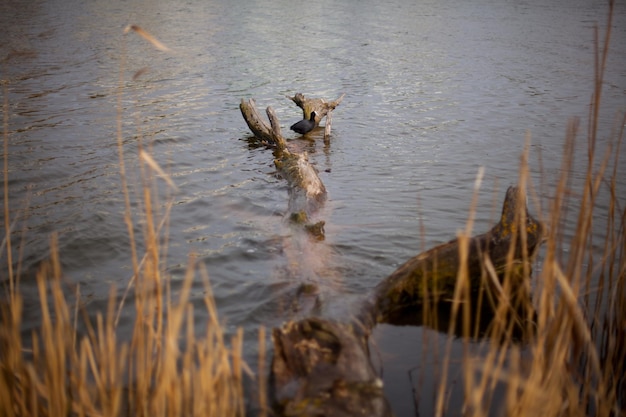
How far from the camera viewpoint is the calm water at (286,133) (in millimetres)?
5027

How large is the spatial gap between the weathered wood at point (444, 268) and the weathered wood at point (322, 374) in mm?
777

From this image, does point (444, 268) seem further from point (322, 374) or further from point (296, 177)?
point (296, 177)

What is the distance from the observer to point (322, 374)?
3.00 m

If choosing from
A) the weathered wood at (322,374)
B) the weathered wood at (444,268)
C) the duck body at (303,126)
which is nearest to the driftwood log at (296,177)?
the duck body at (303,126)

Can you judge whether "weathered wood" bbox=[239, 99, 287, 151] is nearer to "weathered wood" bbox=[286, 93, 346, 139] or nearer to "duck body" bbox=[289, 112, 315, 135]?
"duck body" bbox=[289, 112, 315, 135]

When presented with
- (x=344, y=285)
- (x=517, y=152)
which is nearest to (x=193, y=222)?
(x=344, y=285)

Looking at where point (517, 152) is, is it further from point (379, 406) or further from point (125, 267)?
point (379, 406)

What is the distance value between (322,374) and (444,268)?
139 centimetres

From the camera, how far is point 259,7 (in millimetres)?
25438

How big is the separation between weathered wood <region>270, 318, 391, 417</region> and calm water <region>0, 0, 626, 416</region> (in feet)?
1.07

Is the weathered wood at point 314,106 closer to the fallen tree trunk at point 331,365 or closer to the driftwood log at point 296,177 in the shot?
the driftwood log at point 296,177

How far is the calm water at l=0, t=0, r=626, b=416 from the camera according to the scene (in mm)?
5027

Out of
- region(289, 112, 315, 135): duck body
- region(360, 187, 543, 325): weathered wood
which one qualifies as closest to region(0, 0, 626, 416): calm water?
region(360, 187, 543, 325): weathered wood

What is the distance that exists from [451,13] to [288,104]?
13.8 m
